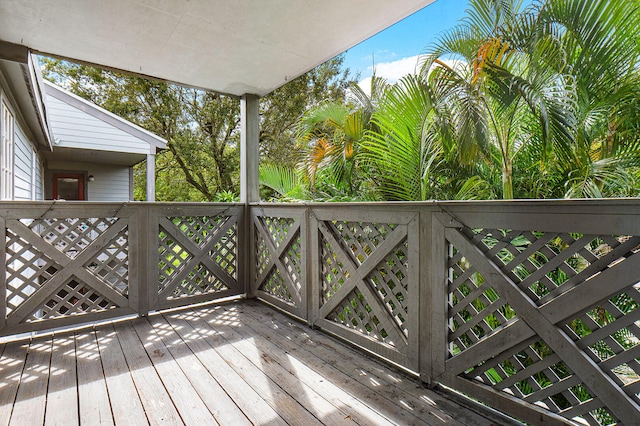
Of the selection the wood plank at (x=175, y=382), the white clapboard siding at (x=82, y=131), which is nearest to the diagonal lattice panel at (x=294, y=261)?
the wood plank at (x=175, y=382)

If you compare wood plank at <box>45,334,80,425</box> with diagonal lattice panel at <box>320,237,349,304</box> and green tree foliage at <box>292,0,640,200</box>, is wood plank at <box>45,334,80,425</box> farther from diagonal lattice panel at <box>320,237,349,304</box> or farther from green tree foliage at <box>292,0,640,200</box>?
green tree foliage at <box>292,0,640,200</box>

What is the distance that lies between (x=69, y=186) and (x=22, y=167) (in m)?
5.10

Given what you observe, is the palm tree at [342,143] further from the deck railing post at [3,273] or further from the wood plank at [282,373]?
the deck railing post at [3,273]

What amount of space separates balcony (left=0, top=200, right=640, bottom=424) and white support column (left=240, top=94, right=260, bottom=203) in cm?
39

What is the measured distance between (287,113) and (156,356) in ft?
36.2

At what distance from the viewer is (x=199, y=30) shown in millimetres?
2814

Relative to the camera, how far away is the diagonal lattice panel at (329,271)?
2935mm

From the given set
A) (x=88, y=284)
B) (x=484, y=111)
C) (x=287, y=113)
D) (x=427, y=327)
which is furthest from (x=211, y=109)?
(x=427, y=327)

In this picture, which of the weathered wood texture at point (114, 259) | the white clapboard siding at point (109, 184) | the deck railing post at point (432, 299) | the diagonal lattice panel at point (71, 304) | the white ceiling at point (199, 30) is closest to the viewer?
the deck railing post at point (432, 299)

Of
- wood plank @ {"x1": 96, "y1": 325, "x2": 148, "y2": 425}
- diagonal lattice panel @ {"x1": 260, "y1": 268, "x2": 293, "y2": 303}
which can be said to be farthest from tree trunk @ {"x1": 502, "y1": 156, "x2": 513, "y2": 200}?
wood plank @ {"x1": 96, "y1": 325, "x2": 148, "y2": 425}

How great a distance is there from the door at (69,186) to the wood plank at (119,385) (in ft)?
26.0

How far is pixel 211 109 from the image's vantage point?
1318cm

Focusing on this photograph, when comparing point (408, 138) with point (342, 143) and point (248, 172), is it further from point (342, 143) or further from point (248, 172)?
point (248, 172)

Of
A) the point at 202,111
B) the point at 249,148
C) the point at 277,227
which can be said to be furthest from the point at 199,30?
the point at 202,111
